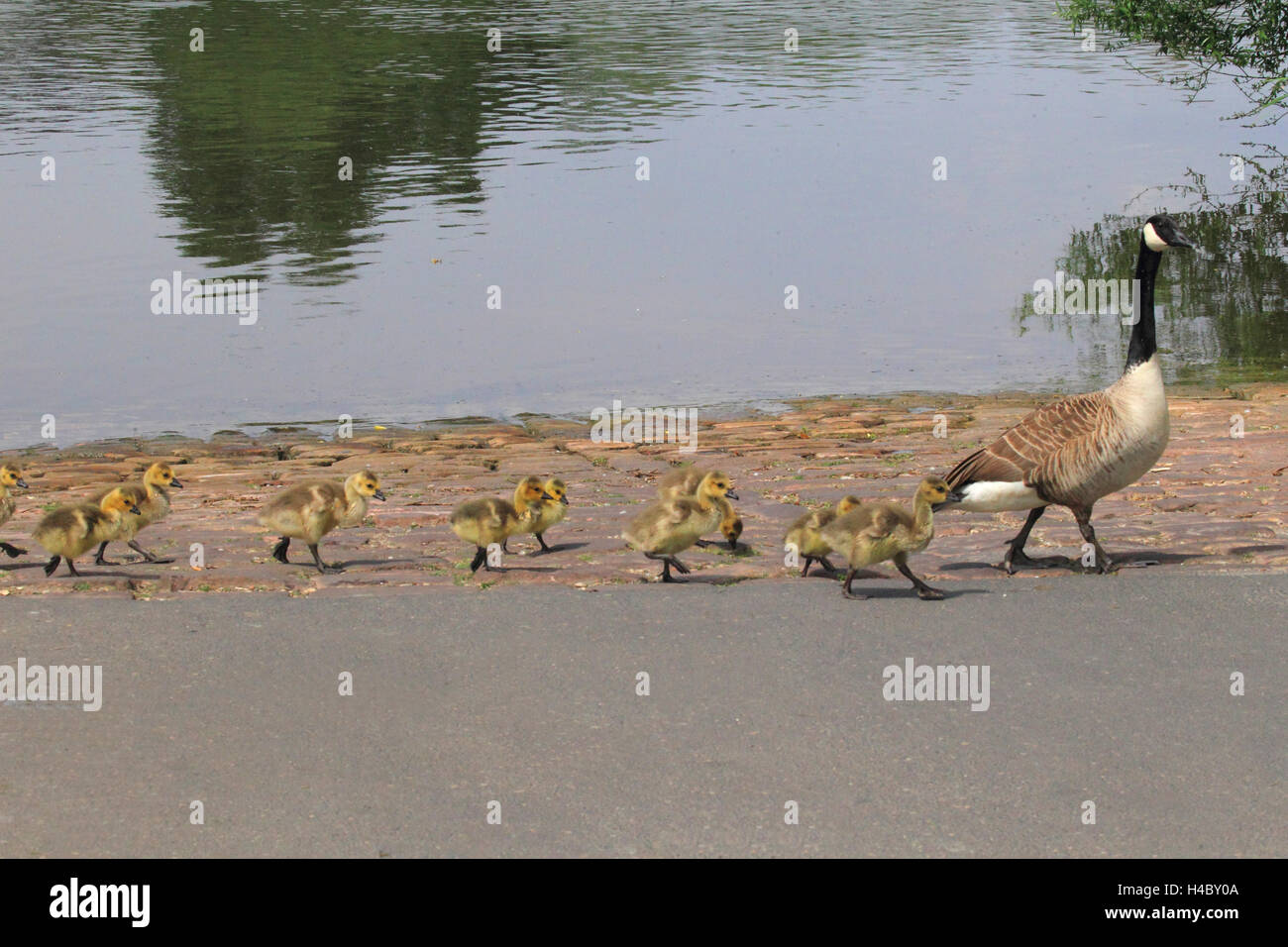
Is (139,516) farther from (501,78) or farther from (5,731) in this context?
(501,78)

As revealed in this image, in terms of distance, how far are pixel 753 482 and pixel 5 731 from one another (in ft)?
21.7

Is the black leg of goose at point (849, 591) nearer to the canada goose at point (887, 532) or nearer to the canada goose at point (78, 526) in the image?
the canada goose at point (887, 532)

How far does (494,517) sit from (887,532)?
8.24ft

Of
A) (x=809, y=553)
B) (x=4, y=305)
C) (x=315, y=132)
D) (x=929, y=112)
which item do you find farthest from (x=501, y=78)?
(x=809, y=553)

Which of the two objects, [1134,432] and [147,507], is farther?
[147,507]

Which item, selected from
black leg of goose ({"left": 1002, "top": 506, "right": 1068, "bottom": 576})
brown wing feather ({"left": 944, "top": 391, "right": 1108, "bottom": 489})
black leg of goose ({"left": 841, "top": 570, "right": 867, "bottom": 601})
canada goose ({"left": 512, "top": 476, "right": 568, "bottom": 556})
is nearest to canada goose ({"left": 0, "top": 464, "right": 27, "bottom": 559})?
canada goose ({"left": 512, "top": 476, "right": 568, "bottom": 556})

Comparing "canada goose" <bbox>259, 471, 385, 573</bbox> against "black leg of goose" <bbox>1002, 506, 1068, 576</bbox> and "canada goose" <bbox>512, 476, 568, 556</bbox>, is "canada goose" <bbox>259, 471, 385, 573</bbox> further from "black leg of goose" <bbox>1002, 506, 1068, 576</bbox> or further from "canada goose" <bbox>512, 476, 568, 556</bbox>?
"black leg of goose" <bbox>1002, 506, 1068, 576</bbox>

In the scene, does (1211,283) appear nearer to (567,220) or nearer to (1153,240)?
(567,220)

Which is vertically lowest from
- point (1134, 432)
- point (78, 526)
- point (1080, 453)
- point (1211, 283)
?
point (1211, 283)

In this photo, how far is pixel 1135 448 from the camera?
29.7 feet

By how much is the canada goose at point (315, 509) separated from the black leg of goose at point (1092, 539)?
4537 mm

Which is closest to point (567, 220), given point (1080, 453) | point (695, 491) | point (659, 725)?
point (695, 491)

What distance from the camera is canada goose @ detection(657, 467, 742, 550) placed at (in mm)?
9914

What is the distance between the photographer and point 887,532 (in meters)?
8.66
